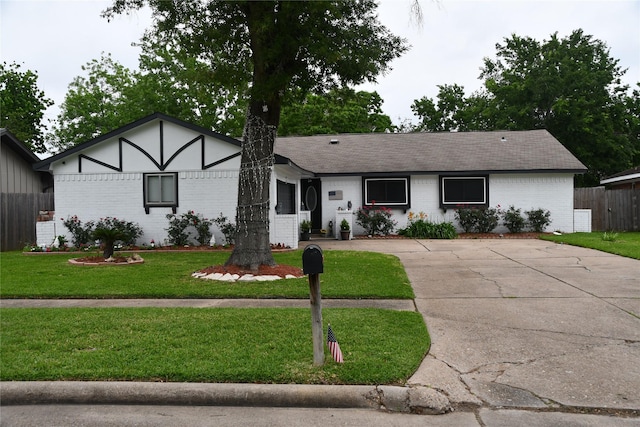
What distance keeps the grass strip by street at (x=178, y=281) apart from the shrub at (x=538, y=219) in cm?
1028

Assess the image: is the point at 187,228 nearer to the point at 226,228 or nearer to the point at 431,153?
the point at 226,228

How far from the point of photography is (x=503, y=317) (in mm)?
6578

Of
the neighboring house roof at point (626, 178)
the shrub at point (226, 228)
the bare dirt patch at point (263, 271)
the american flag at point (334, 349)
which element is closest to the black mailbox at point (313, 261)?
the american flag at point (334, 349)

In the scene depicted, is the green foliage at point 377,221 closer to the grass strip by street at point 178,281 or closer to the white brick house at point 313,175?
the white brick house at point 313,175

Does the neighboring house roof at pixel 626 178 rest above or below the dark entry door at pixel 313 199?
above

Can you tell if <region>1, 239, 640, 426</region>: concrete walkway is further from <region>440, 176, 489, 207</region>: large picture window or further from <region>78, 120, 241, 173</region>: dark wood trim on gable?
<region>440, 176, 489, 207</region>: large picture window

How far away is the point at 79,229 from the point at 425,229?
12.8 m

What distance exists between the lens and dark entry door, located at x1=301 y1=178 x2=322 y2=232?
68.2 feet

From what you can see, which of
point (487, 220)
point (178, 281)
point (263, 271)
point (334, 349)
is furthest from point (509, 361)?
point (487, 220)

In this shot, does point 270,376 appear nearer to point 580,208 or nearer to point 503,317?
point 503,317

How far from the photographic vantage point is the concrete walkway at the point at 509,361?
3.96 metres

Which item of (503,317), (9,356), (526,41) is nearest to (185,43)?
(9,356)

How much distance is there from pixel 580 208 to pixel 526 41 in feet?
68.2

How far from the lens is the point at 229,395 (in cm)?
410
